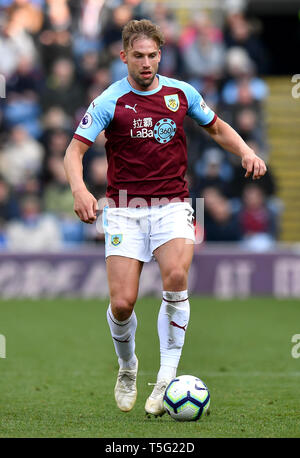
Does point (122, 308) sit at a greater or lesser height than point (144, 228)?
lesser

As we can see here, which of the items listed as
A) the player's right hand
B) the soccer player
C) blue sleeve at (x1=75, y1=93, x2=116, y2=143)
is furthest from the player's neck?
the player's right hand

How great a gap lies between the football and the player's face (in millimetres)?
2020

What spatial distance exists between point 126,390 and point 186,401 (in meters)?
0.64

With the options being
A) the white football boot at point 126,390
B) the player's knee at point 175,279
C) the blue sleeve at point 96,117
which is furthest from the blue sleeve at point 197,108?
the white football boot at point 126,390

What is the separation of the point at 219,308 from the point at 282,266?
6.30 ft

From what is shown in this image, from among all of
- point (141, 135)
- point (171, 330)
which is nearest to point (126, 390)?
point (171, 330)

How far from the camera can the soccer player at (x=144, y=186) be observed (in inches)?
268

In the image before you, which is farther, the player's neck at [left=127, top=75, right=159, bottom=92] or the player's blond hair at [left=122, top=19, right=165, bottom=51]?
the player's neck at [left=127, top=75, right=159, bottom=92]

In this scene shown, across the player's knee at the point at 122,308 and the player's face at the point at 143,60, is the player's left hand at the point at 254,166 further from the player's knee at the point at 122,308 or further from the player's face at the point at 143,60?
the player's knee at the point at 122,308

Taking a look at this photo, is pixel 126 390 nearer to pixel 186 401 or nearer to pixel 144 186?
pixel 186 401

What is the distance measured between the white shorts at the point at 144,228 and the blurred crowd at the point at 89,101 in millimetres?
8992

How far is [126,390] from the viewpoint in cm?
698

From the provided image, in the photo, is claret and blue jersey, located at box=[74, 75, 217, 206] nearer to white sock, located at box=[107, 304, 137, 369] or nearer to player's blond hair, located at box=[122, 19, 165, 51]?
player's blond hair, located at box=[122, 19, 165, 51]

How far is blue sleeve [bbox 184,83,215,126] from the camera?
7098mm
